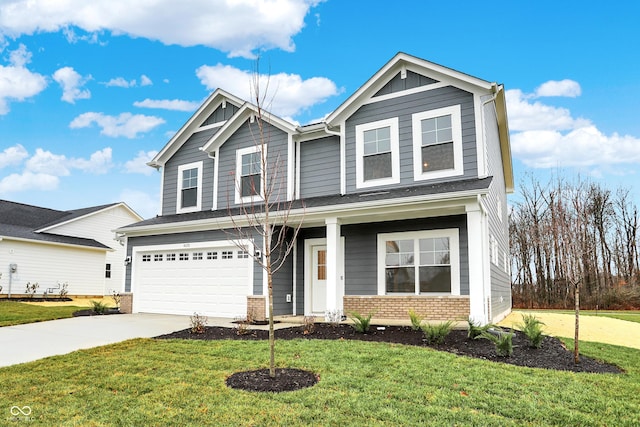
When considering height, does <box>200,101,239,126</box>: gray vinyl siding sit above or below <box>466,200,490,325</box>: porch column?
above

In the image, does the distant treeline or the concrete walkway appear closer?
the concrete walkway

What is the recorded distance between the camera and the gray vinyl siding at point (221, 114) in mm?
15281

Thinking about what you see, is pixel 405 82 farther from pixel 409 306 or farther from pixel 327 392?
pixel 327 392

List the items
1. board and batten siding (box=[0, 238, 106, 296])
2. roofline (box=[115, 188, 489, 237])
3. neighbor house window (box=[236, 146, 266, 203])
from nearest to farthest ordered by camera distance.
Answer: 1. roofline (box=[115, 188, 489, 237])
2. neighbor house window (box=[236, 146, 266, 203])
3. board and batten siding (box=[0, 238, 106, 296])

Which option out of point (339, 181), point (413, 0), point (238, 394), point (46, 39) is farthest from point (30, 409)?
point (46, 39)

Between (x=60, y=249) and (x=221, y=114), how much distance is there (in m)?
13.5

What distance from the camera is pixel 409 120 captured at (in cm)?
1173

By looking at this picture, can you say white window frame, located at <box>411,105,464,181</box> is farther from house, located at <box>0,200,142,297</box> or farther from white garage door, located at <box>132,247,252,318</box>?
house, located at <box>0,200,142,297</box>

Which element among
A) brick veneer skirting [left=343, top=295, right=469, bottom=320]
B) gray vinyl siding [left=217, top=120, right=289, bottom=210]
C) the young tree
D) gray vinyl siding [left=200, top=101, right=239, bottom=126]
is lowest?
brick veneer skirting [left=343, top=295, right=469, bottom=320]

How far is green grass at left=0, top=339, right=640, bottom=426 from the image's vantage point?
4.36 metres

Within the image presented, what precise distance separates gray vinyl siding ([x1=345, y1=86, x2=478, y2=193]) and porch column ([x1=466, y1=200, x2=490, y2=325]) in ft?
5.65

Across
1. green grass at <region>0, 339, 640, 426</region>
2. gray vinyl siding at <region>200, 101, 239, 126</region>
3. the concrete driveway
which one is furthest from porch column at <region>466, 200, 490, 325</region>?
gray vinyl siding at <region>200, 101, 239, 126</region>

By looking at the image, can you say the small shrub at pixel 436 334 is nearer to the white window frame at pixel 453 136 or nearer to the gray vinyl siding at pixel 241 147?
the white window frame at pixel 453 136

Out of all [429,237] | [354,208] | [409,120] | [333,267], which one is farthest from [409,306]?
[409,120]
